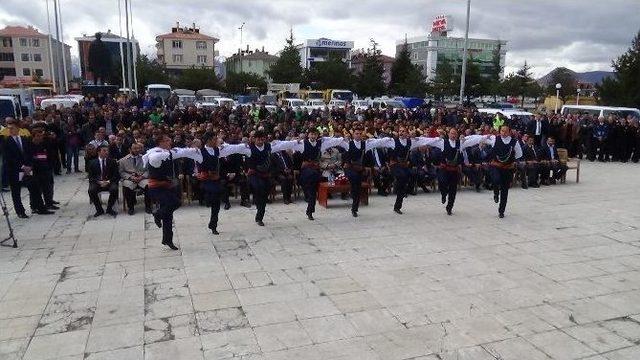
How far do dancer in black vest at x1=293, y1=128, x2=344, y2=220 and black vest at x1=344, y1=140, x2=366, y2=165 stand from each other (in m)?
0.26

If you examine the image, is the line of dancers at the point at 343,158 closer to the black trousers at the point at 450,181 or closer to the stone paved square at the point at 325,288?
the black trousers at the point at 450,181

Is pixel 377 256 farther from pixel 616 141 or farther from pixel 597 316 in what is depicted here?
pixel 616 141

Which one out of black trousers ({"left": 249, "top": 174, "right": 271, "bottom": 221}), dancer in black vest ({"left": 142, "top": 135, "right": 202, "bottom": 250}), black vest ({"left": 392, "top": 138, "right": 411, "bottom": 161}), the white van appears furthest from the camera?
the white van

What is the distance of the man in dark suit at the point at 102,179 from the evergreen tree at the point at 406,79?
4682 cm

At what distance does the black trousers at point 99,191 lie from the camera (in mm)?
9641

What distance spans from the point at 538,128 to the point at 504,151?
10.00 m

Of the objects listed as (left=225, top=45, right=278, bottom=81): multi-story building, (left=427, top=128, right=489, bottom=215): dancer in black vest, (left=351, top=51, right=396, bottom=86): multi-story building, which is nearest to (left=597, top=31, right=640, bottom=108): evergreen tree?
(left=351, top=51, right=396, bottom=86): multi-story building

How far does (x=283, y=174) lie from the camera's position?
1098 centimetres

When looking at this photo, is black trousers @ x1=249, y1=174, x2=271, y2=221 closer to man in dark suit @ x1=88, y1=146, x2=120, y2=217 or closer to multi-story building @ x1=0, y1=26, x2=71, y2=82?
man in dark suit @ x1=88, y1=146, x2=120, y2=217

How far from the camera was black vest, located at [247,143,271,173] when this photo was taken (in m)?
8.77

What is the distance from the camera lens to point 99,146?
416 inches

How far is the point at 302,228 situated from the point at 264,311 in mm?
3465

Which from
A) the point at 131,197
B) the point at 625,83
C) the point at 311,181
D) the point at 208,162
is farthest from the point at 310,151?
the point at 625,83

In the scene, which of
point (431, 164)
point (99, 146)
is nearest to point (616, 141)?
point (431, 164)
